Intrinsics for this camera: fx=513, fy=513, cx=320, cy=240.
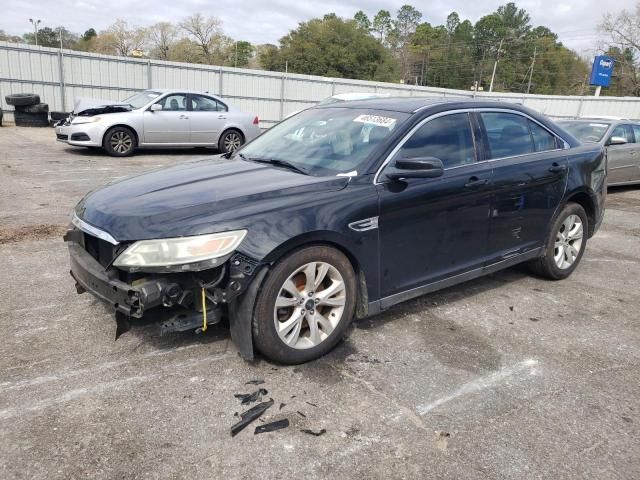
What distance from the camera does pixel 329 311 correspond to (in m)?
3.29

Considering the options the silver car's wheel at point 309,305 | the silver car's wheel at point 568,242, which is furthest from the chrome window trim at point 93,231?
the silver car's wheel at point 568,242

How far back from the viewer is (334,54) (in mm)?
65000

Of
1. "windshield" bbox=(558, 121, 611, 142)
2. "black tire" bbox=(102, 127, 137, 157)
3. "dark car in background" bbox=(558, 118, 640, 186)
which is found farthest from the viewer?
"black tire" bbox=(102, 127, 137, 157)

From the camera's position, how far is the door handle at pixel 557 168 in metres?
4.53

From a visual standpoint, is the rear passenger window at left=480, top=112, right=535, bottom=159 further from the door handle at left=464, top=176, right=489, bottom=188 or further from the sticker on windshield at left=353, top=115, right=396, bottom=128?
the sticker on windshield at left=353, top=115, right=396, bottom=128

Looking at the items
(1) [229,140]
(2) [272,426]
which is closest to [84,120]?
(1) [229,140]

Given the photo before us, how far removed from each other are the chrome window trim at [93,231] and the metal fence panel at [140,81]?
1622cm

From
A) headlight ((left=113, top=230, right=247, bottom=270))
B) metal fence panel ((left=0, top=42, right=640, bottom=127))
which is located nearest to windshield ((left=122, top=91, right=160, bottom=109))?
metal fence panel ((left=0, top=42, right=640, bottom=127))

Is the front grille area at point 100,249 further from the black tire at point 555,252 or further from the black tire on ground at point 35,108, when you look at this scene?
the black tire on ground at point 35,108

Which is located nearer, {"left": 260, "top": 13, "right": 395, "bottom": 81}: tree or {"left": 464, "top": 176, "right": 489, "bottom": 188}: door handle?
{"left": 464, "top": 176, "right": 489, "bottom": 188}: door handle

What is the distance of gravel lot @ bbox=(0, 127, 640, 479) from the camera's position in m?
2.36

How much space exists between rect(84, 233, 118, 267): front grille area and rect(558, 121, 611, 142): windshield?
31.7ft

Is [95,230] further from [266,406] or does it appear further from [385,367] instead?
[385,367]

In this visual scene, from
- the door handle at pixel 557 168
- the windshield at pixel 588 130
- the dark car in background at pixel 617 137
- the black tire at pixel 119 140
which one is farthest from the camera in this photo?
the black tire at pixel 119 140
